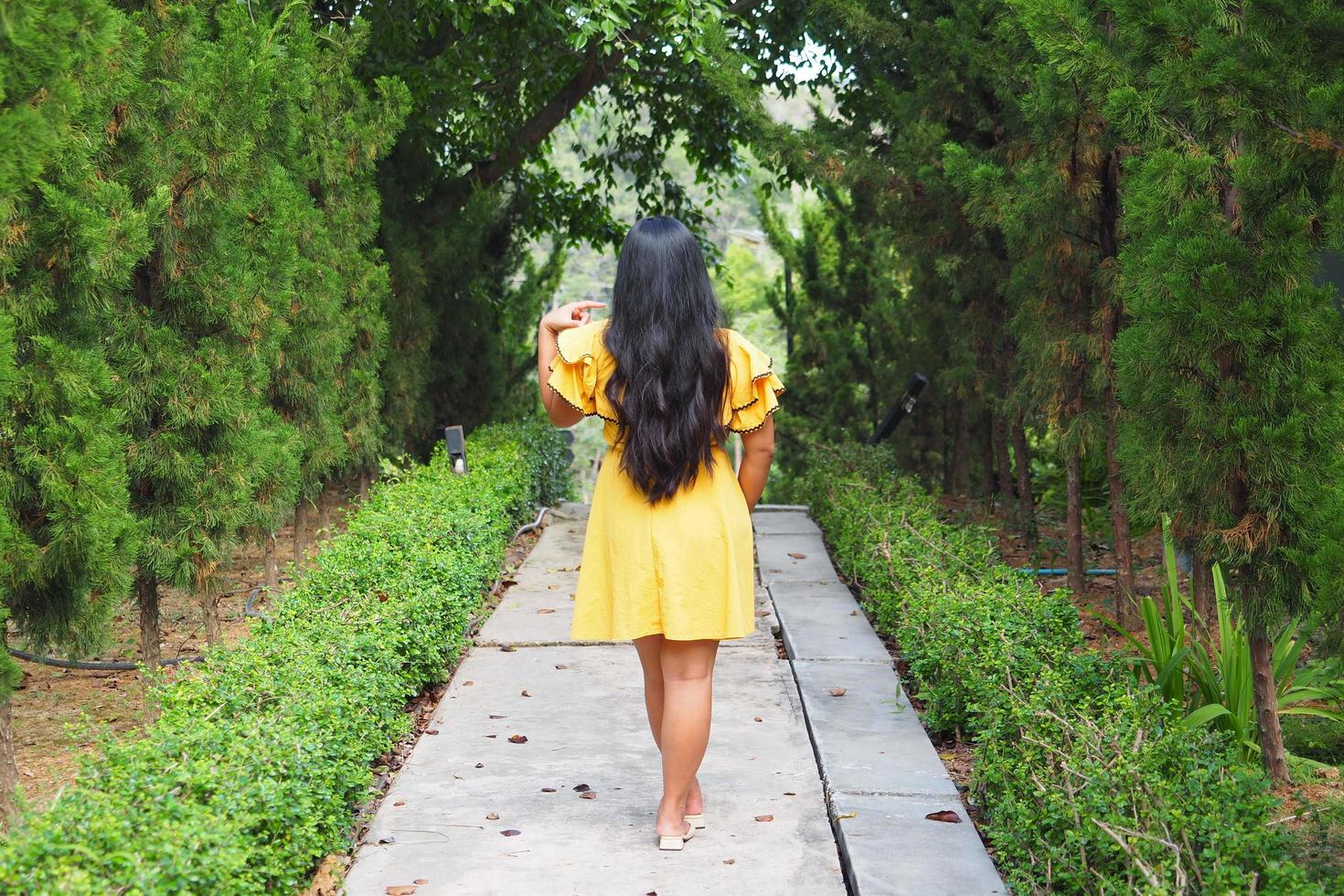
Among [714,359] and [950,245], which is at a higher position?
[950,245]

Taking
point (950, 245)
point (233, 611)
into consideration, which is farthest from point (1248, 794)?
point (233, 611)

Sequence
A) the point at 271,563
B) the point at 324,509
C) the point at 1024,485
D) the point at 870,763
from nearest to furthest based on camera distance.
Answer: the point at 870,763
the point at 271,563
the point at 1024,485
the point at 324,509

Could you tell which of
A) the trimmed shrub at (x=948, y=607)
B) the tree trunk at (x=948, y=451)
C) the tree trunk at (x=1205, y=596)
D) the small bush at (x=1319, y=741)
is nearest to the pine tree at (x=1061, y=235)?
the tree trunk at (x=1205, y=596)

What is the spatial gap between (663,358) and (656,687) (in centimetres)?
106

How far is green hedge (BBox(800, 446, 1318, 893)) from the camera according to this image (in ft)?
9.86

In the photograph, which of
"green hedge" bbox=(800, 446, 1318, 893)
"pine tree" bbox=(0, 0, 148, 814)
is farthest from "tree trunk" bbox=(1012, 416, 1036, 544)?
"pine tree" bbox=(0, 0, 148, 814)

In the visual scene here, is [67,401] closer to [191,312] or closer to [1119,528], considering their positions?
[191,312]

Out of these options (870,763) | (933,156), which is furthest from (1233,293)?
(933,156)

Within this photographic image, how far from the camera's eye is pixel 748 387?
3.93 meters

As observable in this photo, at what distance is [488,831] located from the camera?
402cm

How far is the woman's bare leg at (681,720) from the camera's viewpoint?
387 centimetres

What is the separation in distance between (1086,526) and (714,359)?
759cm

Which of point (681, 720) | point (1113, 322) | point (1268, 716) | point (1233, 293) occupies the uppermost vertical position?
point (1113, 322)

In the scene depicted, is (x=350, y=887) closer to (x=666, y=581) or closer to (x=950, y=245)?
(x=666, y=581)
